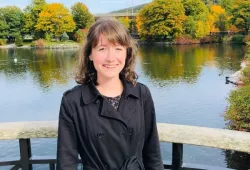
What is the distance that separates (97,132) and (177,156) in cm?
58

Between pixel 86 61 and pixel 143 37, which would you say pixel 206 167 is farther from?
pixel 143 37

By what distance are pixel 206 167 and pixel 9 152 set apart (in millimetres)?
9805

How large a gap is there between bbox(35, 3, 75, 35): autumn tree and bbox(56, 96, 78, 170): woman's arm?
60429 millimetres

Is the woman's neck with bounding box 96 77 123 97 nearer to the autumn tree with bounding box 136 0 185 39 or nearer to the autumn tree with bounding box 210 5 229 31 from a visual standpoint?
the autumn tree with bounding box 136 0 185 39

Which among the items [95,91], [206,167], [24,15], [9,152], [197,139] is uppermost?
[24,15]

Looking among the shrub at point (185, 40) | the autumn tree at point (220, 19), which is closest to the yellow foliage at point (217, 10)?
the autumn tree at point (220, 19)

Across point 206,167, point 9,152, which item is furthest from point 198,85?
point 206,167

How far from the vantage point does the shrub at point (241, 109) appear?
437 inches

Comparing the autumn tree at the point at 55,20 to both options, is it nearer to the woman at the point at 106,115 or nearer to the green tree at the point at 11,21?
the green tree at the point at 11,21

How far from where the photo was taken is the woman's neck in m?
1.62

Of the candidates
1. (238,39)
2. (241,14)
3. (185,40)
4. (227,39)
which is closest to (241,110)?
(238,39)

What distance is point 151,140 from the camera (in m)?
1.68

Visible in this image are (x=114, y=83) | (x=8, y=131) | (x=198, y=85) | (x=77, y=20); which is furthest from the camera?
(x=77, y=20)

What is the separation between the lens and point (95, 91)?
158 cm
